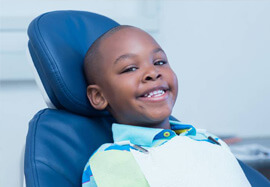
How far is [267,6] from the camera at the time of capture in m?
2.06

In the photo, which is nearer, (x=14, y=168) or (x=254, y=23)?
(x=14, y=168)

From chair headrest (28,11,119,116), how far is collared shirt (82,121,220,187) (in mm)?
133

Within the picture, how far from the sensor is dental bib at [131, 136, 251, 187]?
0.99 meters

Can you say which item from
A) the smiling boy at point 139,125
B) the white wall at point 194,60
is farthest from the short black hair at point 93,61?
the white wall at point 194,60

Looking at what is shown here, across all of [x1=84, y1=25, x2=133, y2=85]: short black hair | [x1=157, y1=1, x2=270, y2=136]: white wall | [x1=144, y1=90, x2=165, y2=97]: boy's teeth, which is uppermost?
[x1=84, y1=25, x2=133, y2=85]: short black hair

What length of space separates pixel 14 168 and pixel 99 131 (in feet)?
2.38

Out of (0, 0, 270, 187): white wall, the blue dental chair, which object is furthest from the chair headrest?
(0, 0, 270, 187): white wall

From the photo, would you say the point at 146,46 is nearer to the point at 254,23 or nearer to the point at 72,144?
the point at 72,144

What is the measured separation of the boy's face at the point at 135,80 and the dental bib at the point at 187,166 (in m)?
0.10

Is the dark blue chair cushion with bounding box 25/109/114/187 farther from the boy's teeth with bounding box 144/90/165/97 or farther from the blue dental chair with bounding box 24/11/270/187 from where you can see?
the boy's teeth with bounding box 144/90/165/97

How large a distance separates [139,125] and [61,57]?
0.90 feet

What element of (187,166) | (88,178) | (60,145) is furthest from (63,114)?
(187,166)

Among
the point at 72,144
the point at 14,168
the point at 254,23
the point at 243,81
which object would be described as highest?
the point at 254,23

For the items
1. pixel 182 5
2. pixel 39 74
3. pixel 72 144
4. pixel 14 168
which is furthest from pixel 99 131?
pixel 182 5
